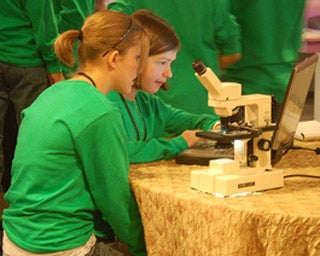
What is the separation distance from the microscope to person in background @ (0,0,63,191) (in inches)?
59.3

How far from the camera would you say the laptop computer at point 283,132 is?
2125 mm

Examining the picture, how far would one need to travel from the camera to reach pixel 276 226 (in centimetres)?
187

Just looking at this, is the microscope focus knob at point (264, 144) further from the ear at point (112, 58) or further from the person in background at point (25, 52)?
the person in background at point (25, 52)

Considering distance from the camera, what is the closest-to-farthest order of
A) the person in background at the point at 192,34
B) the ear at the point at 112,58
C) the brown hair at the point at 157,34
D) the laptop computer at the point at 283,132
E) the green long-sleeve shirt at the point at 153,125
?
the laptop computer at the point at 283,132, the ear at the point at 112,58, the green long-sleeve shirt at the point at 153,125, the brown hair at the point at 157,34, the person in background at the point at 192,34

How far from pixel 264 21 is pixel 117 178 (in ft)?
4.31

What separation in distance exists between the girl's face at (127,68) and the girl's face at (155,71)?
28 cm

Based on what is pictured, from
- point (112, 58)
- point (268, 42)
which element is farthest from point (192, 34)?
point (112, 58)

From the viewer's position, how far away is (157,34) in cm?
260

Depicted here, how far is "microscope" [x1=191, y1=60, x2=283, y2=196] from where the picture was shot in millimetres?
2055

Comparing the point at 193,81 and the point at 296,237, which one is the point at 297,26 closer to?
the point at 193,81

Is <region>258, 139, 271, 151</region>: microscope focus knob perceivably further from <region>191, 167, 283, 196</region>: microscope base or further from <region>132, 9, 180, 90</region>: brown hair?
<region>132, 9, 180, 90</region>: brown hair

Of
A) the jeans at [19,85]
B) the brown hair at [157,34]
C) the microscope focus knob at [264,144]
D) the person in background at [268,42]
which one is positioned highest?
the brown hair at [157,34]

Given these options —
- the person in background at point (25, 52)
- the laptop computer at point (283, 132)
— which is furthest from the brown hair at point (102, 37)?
the person in background at point (25, 52)

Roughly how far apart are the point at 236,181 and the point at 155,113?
805mm
